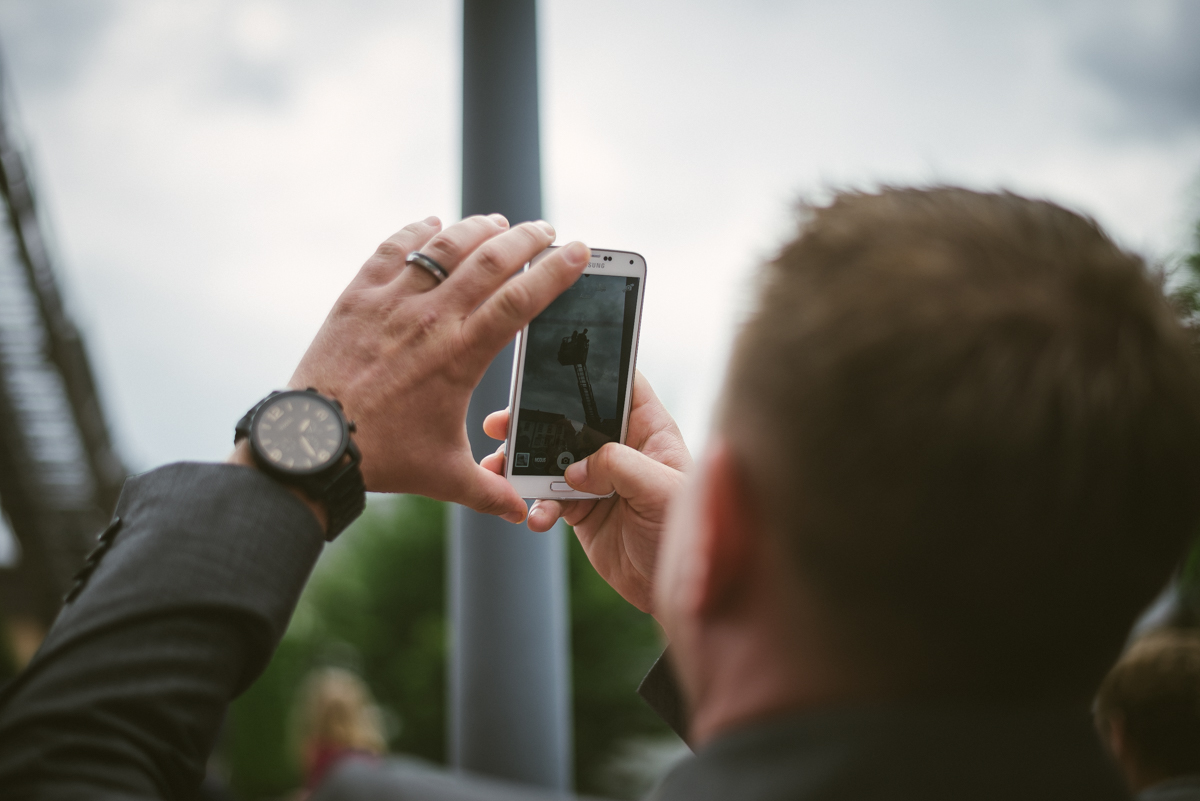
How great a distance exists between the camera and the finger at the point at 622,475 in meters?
1.59

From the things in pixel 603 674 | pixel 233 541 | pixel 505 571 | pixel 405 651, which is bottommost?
pixel 405 651

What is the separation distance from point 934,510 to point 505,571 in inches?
165

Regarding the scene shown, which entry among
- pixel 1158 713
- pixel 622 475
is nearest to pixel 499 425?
pixel 622 475

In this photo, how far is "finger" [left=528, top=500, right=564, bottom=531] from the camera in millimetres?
1760

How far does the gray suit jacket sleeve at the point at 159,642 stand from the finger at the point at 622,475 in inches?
28.7

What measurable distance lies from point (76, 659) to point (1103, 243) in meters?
1.07

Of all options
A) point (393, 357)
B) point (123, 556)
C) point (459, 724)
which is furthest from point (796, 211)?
point (459, 724)

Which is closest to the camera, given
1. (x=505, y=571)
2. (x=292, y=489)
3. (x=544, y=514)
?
(x=292, y=489)

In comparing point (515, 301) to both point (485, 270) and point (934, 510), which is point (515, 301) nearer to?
point (485, 270)

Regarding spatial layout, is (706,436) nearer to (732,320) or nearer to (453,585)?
(732,320)

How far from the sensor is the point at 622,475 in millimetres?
1616

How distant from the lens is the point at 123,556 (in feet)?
3.04

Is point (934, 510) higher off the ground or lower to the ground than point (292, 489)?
higher

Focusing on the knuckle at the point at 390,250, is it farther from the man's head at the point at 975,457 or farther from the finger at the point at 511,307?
the man's head at the point at 975,457
